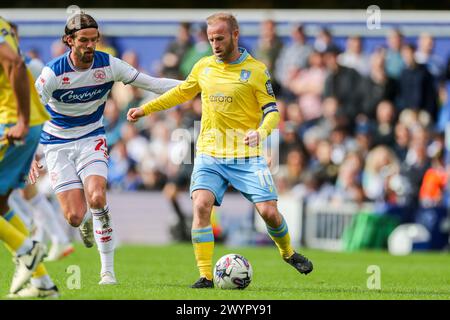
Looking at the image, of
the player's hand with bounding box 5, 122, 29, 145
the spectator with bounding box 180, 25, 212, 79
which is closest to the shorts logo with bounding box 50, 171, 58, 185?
the player's hand with bounding box 5, 122, 29, 145

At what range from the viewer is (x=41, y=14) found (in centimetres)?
2277

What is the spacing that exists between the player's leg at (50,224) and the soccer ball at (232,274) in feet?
15.9

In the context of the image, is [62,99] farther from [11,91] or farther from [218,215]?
[218,215]

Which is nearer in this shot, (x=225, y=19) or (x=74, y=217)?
(x=225, y=19)

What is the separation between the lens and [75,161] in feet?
34.4

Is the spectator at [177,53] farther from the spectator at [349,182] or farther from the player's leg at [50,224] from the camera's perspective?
the player's leg at [50,224]

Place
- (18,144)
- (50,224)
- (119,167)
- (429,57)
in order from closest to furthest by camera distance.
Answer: (18,144), (50,224), (119,167), (429,57)

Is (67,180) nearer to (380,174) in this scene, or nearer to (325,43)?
(380,174)

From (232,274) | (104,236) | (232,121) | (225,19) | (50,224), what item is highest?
(225,19)

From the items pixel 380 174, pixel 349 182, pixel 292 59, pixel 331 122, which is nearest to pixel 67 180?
pixel 349 182

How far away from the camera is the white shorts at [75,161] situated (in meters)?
10.3

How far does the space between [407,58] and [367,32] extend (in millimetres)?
1607

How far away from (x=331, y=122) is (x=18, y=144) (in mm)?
12968
